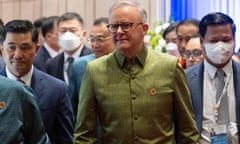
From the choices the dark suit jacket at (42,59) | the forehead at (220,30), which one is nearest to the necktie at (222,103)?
the forehead at (220,30)

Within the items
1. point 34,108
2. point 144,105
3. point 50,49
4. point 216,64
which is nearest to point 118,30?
point 144,105

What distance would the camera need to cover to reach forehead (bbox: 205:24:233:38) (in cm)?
337

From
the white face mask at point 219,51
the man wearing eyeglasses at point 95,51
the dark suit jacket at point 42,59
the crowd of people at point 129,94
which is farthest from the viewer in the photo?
the dark suit jacket at point 42,59

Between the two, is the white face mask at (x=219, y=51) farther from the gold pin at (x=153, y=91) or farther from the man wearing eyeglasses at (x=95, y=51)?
the man wearing eyeglasses at (x=95, y=51)

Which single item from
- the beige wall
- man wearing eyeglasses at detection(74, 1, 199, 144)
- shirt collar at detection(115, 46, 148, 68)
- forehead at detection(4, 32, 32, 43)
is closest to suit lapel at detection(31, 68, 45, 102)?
forehead at detection(4, 32, 32, 43)

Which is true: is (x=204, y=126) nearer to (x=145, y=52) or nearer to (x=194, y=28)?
(x=145, y=52)

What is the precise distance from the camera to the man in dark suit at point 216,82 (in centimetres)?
329

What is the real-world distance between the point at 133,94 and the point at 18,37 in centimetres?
94

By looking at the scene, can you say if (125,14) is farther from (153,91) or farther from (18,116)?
Result: (18,116)

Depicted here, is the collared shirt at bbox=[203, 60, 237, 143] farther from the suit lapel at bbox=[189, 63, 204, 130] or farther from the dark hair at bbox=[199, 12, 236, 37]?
the dark hair at bbox=[199, 12, 236, 37]

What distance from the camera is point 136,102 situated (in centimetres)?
288

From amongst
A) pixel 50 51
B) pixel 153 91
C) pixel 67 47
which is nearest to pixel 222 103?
pixel 153 91

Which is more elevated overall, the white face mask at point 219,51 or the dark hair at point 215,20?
the dark hair at point 215,20

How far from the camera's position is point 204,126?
329cm
